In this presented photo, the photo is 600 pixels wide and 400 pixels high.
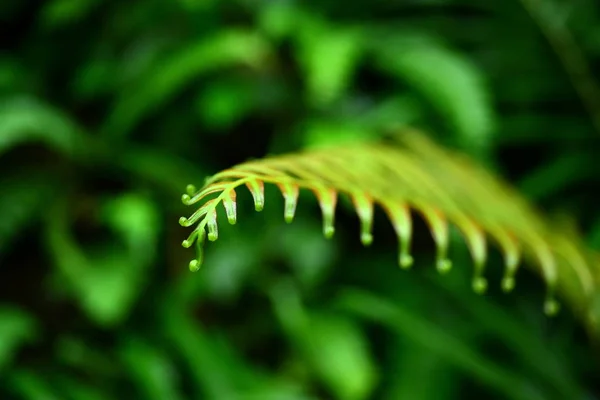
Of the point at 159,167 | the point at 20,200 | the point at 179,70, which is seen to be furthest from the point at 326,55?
the point at 20,200

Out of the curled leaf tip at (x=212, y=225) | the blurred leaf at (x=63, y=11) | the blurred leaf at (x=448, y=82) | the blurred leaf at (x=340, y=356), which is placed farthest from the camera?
the blurred leaf at (x=63, y=11)

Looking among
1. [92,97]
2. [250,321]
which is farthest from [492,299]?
[92,97]

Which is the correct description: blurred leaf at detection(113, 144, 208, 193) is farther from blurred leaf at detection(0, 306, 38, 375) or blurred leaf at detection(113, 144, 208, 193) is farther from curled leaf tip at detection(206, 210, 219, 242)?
curled leaf tip at detection(206, 210, 219, 242)

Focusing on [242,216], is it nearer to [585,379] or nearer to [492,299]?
[492,299]

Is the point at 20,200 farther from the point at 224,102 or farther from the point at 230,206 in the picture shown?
the point at 230,206

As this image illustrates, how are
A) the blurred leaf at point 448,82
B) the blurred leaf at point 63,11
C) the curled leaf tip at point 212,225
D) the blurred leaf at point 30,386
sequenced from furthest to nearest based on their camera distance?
the blurred leaf at point 63,11
the blurred leaf at point 448,82
the blurred leaf at point 30,386
the curled leaf tip at point 212,225

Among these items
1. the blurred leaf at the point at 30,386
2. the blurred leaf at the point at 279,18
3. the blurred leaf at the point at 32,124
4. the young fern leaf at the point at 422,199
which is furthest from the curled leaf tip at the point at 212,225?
the blurred leaf at the point at 279,18

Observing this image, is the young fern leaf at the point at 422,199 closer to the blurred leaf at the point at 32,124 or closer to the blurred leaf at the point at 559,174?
the blurred leaf at the point at 559,174
